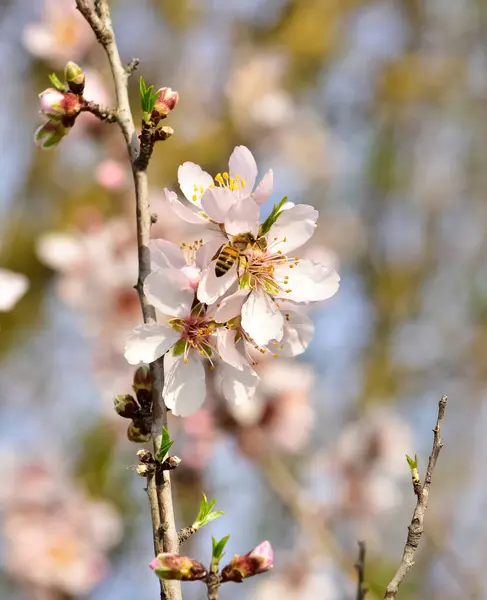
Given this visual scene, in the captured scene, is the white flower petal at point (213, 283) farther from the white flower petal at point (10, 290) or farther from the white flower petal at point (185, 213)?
the white flower petal at point (10, 290)

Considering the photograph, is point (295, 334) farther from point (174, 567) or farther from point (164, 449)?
point (174, 567)

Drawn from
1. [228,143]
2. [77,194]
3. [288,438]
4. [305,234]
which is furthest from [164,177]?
[305,234]

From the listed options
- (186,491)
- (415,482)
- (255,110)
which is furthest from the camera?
(255,110)

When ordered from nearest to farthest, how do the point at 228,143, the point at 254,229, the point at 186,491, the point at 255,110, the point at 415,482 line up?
the point at 415,482 → the point at 254,229 → the point at 186,491 → the point at 255,110 → the point at 228,143

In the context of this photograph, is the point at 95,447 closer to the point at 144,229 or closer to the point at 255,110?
the point at 255,110

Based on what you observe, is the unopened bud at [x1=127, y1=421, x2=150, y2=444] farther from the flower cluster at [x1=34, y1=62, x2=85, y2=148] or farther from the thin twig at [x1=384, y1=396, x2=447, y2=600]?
the flower cluster at [x1=34, y1=62, x2=85, y2=148]

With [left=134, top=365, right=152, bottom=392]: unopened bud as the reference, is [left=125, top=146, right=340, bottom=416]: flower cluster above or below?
above


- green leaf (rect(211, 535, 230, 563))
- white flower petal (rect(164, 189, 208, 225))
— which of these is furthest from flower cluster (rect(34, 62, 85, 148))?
green leaf (rect(211, 535, 230, 563))

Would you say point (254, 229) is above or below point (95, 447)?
below
